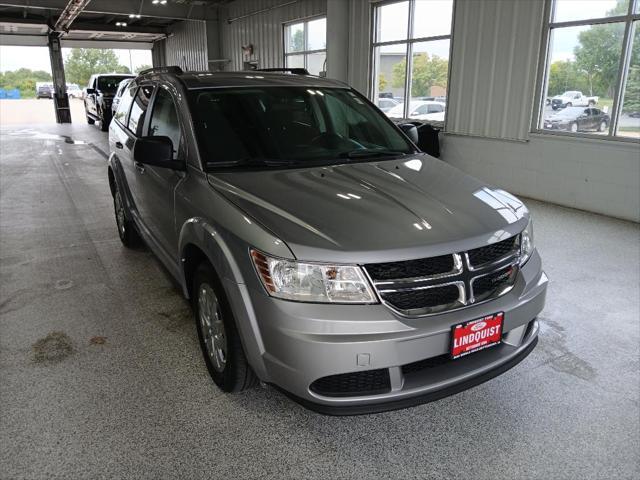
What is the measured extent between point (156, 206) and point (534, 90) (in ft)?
19.2

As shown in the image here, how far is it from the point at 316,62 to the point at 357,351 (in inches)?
508

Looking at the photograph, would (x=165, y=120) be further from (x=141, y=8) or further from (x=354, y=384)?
(x=141, y=8)

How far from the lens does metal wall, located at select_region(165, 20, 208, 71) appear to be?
18.3 metres

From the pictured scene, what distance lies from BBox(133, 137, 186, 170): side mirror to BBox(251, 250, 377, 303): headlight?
1140 mm

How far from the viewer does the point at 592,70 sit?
6539 mm

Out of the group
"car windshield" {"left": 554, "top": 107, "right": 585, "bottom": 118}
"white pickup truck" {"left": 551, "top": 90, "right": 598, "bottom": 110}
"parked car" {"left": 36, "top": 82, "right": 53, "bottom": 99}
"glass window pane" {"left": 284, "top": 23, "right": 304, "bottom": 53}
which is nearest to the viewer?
"white pickup truck" {"left": 551, "top": 90, "right": 598, "bottom": 110}

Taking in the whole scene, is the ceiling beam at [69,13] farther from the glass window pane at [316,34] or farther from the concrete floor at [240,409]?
the concrete floor at [240,409]

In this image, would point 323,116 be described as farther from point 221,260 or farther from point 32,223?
point 32,223

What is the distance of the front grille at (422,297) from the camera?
1919mm

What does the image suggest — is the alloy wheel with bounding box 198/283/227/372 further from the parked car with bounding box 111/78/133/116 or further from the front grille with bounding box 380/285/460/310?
the parked car with bounding box 111/78/133/116

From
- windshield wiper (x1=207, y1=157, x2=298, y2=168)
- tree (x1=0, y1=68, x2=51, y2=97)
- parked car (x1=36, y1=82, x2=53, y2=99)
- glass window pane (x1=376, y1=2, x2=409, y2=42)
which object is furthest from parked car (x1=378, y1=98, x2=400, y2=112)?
tree (x1=0, y1=68, x2=51, y2=97)

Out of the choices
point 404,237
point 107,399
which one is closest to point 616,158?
point 404,237

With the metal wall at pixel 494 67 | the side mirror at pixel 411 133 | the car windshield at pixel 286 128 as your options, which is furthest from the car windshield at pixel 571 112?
the car windshield at pixel 286 128

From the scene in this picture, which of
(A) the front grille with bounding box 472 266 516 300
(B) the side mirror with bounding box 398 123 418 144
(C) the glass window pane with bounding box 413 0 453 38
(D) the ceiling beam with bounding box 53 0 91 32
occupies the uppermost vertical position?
(D) the ceiling beam with bounding box 53 0 91 32
